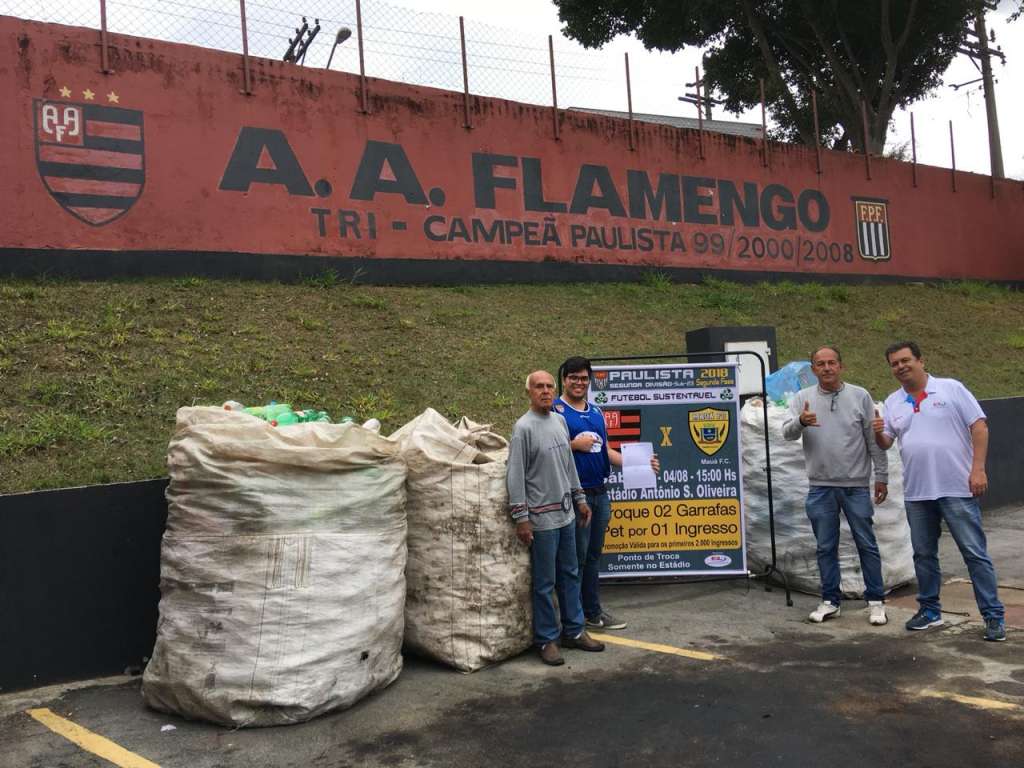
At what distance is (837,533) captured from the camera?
6.01 m

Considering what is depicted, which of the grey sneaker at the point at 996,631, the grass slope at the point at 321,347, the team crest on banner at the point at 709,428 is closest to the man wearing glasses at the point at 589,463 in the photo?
the team crest on banner at the point at 709,428

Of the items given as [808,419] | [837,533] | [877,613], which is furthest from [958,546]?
[808,419]

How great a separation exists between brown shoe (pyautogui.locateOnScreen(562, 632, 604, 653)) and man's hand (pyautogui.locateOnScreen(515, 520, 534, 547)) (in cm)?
66

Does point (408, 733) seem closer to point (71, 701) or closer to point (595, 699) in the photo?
point (595, 699)

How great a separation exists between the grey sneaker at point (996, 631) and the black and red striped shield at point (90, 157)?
939 cm

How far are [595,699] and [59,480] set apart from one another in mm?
3488

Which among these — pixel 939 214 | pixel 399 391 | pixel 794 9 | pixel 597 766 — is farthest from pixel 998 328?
pixel 597 766

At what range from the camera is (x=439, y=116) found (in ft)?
43.7

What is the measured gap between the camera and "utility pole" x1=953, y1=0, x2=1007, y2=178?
25.1 meters

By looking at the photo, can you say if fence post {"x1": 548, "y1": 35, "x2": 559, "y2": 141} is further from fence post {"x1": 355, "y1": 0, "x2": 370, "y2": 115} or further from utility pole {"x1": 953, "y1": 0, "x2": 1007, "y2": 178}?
utility pole {"x1": 953, "y1": 0, "x2": 1007, "y2": 178}

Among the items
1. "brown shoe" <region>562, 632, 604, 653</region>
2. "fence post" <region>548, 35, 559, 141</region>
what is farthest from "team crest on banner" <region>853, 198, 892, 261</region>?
"brown shoe" <region>562, 632, 604, 653</region>

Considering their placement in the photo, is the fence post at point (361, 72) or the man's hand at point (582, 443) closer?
the man's hand at point (582, 443)

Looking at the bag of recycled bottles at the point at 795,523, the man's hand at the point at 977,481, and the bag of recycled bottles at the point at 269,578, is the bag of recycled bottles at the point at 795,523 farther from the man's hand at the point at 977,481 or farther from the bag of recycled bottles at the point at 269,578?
the bag of recycled bottles at the point at 269,578

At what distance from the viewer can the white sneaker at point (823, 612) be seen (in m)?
5.80
